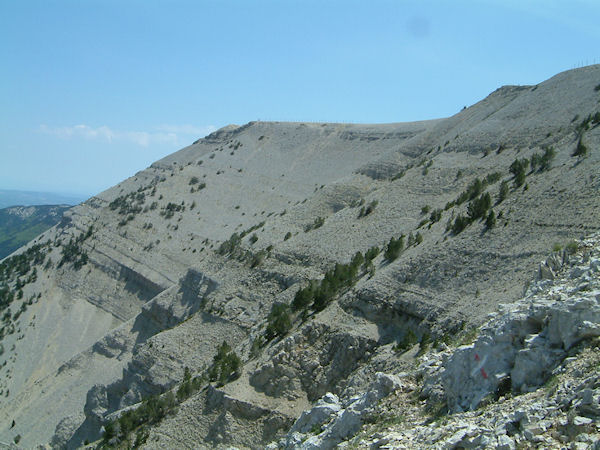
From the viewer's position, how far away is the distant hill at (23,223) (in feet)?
443

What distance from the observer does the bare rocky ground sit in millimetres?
17578

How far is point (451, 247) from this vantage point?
20.9 metres

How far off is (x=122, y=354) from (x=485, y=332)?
28904mm

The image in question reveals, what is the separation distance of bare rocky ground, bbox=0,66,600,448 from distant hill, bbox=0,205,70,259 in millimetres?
85155

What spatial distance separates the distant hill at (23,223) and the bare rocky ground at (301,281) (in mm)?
85155

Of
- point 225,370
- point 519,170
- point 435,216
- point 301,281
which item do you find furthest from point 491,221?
point 225,370

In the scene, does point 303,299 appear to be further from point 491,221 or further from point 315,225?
point 315,225

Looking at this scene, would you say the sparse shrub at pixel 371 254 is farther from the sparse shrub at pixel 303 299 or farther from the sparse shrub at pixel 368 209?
the sparse shrub at pixel 368 209

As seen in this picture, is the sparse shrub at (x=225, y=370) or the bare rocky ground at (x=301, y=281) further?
the sparse shrub at (x=225, y=370)

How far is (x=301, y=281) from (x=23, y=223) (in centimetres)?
16488

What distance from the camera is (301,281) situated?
86.3ft

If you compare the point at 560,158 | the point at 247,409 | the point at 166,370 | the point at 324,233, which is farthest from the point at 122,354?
the point at 560,158

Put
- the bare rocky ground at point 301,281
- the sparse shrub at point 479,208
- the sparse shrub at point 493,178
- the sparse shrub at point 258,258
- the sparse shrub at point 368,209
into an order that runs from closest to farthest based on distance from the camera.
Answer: the bare rocky ground at point 301,281 < the sparse shrub at point 479,208 < the sparse shrub at point 493,178 < the sparse shrub at point 258,258 < the sparse shrub at point 368,209

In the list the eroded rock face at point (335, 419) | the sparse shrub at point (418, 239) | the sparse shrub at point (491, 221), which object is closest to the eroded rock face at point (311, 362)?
the eroded rock face at point (335, 419)
